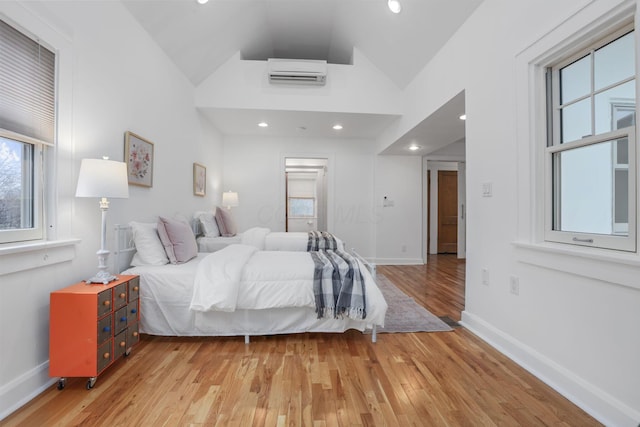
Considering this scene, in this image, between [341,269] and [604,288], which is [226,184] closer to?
[341,269]

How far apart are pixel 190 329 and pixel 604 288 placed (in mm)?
2708

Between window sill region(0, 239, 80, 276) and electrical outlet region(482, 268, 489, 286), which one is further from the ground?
window sill region(0, 239, 80, 276)

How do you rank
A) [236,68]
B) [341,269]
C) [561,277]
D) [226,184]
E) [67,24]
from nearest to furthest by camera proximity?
[561,277] → [67,24] → [341,269] → [236,68] → [226,184]

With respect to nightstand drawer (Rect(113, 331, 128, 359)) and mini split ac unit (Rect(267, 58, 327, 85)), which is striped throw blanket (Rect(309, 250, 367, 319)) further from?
mini split ac unit (Rect(267, 58, 327, 85))

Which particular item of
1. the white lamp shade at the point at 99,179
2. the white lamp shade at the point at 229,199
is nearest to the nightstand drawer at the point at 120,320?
the white lamp shade at the point at 99,179

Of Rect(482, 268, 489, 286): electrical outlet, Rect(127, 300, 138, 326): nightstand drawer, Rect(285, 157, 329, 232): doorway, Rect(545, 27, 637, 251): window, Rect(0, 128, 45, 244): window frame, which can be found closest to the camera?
Rect(545, 27, 637, 251): window

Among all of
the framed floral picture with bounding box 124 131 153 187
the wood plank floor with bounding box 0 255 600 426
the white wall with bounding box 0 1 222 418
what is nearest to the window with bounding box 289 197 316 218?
the white wall with bounding box 0 1 222 418

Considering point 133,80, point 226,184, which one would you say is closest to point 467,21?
point 133,80

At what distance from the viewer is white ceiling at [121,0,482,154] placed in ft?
9.11

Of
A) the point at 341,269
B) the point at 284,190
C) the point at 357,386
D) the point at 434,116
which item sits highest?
the point at 434,116

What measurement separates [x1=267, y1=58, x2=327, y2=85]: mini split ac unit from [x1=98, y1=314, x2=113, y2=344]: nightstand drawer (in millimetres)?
3381

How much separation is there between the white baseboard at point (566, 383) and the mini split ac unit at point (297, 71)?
3.52 metres

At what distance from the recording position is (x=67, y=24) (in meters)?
1.88

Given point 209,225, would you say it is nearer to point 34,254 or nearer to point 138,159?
point 138,159
